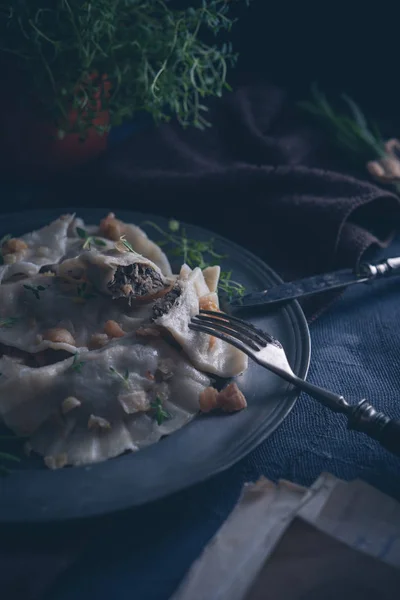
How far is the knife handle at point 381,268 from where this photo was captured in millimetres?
2953

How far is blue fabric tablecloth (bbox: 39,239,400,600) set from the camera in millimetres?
1817

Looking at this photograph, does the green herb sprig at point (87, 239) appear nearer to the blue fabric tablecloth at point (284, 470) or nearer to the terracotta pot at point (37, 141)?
the terracotta pot at point (37, 141)

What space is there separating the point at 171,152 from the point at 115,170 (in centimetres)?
38

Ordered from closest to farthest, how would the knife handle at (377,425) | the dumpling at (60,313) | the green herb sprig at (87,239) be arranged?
the knife handle at (377,425) < the dumpling at (60,313) < the green herb sprig at (87,239)

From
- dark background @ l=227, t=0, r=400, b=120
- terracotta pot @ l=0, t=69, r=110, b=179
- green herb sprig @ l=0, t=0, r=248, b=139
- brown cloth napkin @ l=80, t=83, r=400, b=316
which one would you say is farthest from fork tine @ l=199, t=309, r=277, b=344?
dark background @ l=227, t=0, r=400, b=120

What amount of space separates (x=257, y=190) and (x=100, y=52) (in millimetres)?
1064

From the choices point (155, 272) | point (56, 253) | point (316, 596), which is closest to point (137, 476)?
point (316, 596)

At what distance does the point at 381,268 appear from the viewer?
118 inches

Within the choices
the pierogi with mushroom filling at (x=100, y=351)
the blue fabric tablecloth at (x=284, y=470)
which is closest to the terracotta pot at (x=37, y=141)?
the pierogi with mushroom filling at (x=100, y=351)

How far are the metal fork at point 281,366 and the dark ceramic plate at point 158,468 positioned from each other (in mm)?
73

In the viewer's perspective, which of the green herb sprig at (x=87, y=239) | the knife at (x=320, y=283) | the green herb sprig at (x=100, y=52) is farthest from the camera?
the green herb sprig at (x=100, y=52)

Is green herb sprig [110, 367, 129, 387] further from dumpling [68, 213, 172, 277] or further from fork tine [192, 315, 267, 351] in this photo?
dumpling [68, 213, 172, 277]

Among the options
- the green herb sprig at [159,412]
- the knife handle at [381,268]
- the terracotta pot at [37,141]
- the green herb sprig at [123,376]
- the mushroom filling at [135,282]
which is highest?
the knife handle at [381,268]

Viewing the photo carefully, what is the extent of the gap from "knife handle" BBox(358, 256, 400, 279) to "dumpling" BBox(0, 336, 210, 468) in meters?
1.05
